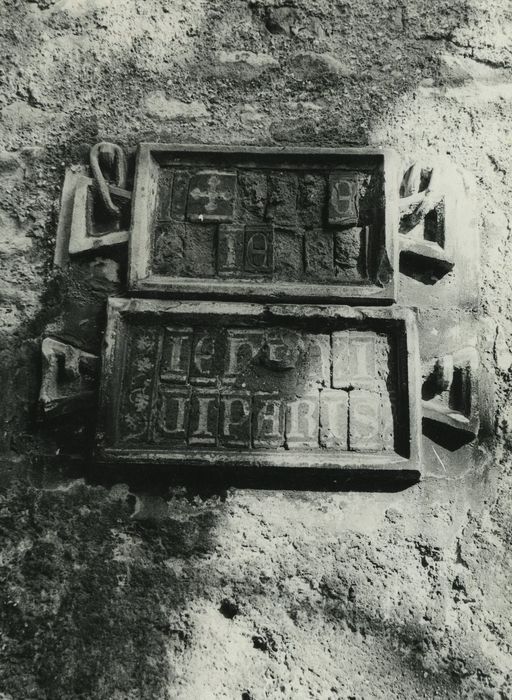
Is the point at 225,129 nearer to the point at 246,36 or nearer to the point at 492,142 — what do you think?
the point at 246,36

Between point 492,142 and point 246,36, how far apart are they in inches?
29.1

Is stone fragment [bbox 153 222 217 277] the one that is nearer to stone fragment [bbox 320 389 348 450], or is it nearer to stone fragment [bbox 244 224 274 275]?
stone fragment [bbox 244 224 274 275]

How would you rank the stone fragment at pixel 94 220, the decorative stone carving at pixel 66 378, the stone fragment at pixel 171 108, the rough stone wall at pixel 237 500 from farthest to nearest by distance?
the stone fragment at pixel 171 108 < the stone fragment at pixel 94 220 < the decorative stone carving at pixel 66 378 < the rough stone wall at pixel 237 500

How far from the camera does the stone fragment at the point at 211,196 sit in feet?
5.37

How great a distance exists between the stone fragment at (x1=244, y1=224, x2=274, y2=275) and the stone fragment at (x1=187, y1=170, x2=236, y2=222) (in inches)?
2.8

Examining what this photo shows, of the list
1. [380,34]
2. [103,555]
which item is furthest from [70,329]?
[380,34]

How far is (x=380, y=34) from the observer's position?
1.83 meters

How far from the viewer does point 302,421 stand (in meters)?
1.48

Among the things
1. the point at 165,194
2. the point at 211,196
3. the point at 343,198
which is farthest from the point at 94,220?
the point at 343,198

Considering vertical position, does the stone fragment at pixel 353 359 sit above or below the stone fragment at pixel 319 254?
below

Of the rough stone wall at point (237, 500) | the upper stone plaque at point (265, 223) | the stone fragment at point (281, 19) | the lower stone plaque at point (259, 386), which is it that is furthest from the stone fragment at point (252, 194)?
the stone fragment at point (281, 19)

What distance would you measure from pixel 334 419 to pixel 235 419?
22 centimetres

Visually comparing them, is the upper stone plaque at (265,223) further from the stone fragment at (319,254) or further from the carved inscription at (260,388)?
the carved inscription at (260,388)

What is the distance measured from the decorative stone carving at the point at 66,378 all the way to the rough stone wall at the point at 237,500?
0.06m
